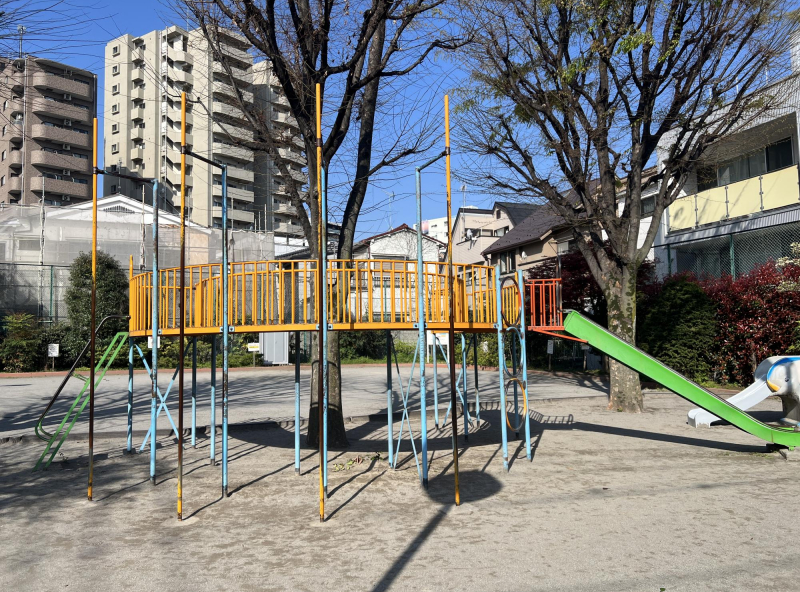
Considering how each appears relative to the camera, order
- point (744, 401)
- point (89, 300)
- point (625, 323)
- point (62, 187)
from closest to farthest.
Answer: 1. point (744, 401)
2. point (625, 323)
3. point (89, 300)
4. point (62, 187)

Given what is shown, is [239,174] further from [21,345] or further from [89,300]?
[21,345]

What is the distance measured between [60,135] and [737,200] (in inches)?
1835

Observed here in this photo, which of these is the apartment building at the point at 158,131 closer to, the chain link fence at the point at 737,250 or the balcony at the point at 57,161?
the balcony at the point at 57,161

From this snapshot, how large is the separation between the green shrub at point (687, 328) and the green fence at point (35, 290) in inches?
860

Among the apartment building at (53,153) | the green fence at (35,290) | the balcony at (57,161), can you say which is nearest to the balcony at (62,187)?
the apartment building at (53,153)

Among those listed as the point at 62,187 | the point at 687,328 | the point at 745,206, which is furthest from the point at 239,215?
the point at 687,328

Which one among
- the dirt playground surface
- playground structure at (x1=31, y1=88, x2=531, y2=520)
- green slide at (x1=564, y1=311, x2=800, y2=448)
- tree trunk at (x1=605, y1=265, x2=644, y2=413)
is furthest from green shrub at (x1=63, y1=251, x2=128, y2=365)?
green slide at (x1=564, y1=311, x2=800, y2=448)

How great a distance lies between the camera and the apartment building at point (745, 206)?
719 inches

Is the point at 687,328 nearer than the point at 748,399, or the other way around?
the point at 748,399

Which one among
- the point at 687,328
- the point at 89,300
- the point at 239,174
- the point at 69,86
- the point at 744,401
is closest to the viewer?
the point at 744,401

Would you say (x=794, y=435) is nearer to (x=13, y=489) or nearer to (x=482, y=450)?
(x=482, y=450)

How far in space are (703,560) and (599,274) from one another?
9.18 metres

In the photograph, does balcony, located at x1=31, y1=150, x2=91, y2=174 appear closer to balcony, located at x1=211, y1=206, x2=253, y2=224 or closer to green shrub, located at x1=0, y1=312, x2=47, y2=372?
balcony, located at x1=211, y1=206, x2=253, y2=224

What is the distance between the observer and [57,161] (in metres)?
48.8
